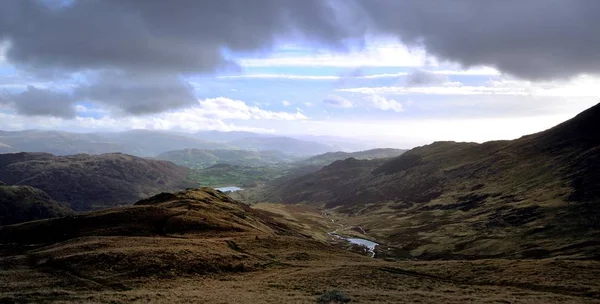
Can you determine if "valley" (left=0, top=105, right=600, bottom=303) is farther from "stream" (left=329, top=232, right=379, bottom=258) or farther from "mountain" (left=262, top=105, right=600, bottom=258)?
"stream" (left=329, top=232, right=379, bottom=258)

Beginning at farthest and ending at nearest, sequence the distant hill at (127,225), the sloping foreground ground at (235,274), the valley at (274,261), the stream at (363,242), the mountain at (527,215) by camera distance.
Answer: the stream at (363,242) → the mountain at (527,215) → the distant hill at (127,225) → the valley at (274,261) → the sloping foreground ground at (235,274)

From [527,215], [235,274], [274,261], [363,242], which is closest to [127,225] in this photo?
[274,261]

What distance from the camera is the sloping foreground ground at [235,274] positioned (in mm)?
43438

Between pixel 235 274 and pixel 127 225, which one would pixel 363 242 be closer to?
pixel 127 225

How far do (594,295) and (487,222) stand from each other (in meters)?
112

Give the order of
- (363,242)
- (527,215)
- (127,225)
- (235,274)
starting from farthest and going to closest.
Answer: (363,242), (527,215), (127,225), (235,274)

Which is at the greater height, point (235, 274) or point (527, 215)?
point (235, 274)

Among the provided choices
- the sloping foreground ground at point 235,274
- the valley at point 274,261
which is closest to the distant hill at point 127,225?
the valley at point 274,261

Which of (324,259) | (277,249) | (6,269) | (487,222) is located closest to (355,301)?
(324,259)

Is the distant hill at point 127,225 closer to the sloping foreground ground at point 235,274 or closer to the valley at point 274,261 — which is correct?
the valley at point 274,261

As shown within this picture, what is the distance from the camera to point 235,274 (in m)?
58.7

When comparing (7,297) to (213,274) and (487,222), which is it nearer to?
(213,274)

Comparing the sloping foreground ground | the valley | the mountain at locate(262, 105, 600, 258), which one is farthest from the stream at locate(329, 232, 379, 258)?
the sloping foreground ground

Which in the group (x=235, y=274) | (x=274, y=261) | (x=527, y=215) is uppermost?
(x=235, y=274)
